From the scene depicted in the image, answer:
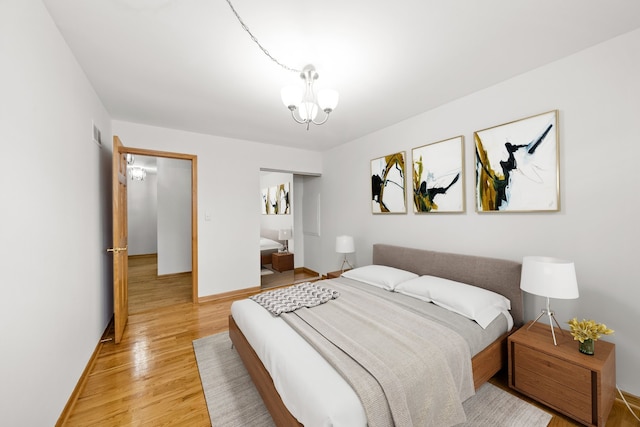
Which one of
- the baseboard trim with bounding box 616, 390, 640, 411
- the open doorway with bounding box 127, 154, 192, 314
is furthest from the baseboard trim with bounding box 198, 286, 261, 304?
the baseboard trim with bounding box 616, 390, 640, 411

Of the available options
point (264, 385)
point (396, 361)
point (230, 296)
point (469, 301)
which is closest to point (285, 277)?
point (230, 296)

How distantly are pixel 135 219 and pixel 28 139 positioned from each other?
283 inches

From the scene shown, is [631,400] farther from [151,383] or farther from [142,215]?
[142,215]

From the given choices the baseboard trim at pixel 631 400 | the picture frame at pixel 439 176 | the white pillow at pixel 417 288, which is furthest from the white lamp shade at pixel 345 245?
the baseboard trim at pixel 631 400

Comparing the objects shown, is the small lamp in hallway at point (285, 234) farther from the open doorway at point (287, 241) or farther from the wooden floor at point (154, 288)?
the wooden floor at point (154, 288)

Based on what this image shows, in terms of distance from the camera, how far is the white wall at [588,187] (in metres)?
1.70

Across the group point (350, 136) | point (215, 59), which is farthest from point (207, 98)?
point (350, 136)

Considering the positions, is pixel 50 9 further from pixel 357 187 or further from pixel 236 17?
pixel 357 187

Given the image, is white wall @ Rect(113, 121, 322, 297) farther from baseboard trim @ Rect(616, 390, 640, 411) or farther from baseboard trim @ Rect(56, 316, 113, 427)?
baseboard trim @ Rect(616, 390, 640, 411)

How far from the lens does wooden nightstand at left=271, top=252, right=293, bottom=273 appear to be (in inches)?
214

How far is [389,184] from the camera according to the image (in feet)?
11.2

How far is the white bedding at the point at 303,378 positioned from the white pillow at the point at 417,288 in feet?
1.85

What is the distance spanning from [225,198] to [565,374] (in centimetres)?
408

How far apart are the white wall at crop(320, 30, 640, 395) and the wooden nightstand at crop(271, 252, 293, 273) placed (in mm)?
3682
